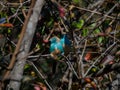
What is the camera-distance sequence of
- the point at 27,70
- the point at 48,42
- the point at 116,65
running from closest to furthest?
the point at 116,65, the point at 48,42, the point at 27,70

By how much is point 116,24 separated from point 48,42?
520 mm

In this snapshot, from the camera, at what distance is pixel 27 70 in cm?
252

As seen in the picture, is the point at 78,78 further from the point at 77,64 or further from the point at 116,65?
the point at 116,65

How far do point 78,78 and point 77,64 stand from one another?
0.08 metres

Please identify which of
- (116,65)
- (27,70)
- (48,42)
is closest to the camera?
(116,65)

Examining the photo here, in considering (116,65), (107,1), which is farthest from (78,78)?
(107,1)

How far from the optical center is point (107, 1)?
2619 millimetres

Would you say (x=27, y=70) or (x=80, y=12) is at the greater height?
(x=80, y=12)

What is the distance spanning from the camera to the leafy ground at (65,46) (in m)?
2.23

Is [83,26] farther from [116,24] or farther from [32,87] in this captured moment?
[32,87]

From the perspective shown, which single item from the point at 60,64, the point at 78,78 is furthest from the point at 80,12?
the point at 78,78

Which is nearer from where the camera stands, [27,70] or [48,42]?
[48,42]

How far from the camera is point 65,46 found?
2.19 m

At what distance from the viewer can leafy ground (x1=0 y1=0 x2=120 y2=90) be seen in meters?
2.23
